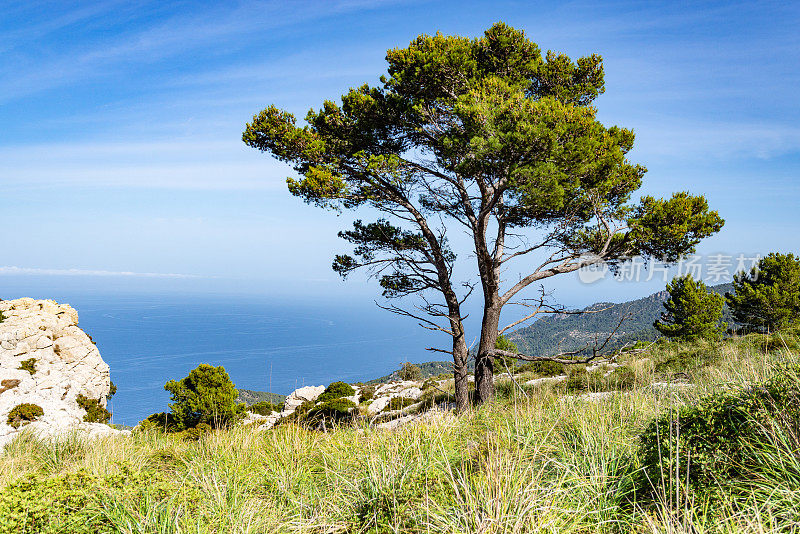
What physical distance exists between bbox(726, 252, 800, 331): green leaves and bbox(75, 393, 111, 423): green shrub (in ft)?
113

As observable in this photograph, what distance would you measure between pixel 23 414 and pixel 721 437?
16.7 metres

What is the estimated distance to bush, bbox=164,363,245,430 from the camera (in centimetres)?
1512

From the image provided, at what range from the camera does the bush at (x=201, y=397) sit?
15.1 m

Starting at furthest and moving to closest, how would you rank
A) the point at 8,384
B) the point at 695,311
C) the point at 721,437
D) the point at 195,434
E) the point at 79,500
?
the point at 695,311 → the point at 8,384 → the point at 195,434 → the point at 79,500 → the point at 721,437

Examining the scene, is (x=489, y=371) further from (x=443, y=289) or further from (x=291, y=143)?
(x=291, y=143)

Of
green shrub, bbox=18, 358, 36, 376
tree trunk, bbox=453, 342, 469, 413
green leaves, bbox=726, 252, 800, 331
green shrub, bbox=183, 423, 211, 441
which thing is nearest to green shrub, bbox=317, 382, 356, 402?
green shrub, bbox=183, 423, 211, 441

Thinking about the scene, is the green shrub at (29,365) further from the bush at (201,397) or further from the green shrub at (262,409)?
the green shrub at (262,409)

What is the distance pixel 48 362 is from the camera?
15.7 m

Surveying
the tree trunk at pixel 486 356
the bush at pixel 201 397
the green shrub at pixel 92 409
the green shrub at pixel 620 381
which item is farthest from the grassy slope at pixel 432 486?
the green shrub at pixel 92 409

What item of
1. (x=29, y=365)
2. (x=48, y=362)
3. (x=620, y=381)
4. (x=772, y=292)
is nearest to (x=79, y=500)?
(x=620, y=381)

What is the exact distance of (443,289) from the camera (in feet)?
33.3

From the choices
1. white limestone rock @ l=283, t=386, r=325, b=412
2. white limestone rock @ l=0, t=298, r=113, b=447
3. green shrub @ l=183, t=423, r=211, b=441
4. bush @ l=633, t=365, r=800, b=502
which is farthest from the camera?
white limestone rock @ l=283, t=386, r=325, b=412

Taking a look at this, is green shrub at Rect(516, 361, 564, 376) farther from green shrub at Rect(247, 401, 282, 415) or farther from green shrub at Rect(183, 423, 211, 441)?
green shrub at Rect(183, 423, 211, 441)

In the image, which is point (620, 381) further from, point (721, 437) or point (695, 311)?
point (695, 311)
